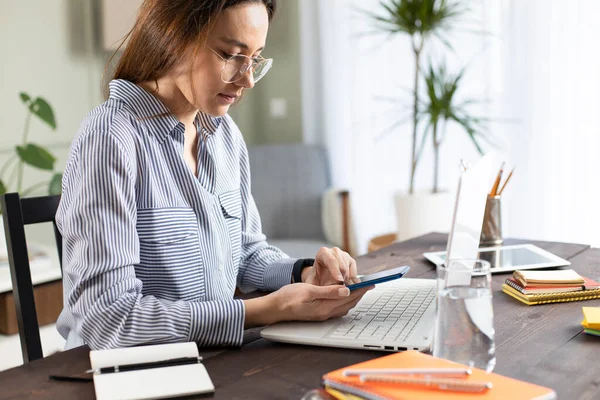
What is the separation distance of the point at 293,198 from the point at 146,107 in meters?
2.52

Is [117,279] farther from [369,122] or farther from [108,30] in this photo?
[108,30]

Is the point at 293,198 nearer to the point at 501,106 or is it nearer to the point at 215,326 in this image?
the point at 501,106

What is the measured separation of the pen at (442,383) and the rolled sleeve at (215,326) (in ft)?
0.99

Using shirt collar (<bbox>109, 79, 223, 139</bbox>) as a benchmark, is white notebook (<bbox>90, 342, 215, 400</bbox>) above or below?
below

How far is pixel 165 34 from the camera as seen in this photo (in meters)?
1.26

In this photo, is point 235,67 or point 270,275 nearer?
point 235,67

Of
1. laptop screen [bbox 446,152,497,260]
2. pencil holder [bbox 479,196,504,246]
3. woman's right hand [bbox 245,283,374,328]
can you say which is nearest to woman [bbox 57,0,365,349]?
woman's right hand [bbox 245,283,374,328]

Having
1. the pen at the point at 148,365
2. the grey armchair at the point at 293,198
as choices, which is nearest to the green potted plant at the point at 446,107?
the grey armchair at the point at 293,198

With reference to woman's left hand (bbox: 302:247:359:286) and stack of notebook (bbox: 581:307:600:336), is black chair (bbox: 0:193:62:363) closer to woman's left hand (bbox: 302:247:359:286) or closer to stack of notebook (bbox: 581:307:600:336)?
woman's left hand (bbox: 302:247:359:286)

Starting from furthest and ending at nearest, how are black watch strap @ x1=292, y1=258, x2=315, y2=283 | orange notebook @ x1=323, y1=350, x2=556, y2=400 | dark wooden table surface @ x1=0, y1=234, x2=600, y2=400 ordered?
black watch strap @ x1=292, y1=258, x2=315, y2=283, dark wooden table surface @ x1=0, y1=234, x2=600, y2=400, orange notebook @ x1=323, y1=350, x2=556, y2=400

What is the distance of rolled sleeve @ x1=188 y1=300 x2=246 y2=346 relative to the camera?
1.09 m

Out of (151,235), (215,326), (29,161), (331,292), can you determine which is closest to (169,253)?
(151,235)

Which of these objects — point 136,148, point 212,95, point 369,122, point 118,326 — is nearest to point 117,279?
point 118,326

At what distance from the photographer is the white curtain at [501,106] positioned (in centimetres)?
302
